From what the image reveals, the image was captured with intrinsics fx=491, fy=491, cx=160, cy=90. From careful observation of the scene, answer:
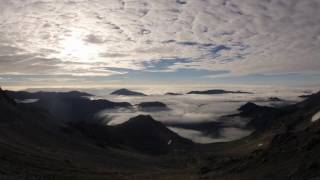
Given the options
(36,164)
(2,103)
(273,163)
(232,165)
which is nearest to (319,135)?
(273,163)

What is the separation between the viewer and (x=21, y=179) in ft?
185

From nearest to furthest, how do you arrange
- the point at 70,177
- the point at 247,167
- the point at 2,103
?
the point at 247,167 → the point at 70,177 → the point at 2,103

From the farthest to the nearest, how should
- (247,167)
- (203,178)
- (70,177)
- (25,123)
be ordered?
(25,123)
(70,177)
(203,178)
(247,167)

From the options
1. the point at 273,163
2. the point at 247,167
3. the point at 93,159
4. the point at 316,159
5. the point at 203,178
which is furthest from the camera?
the point at 93,159

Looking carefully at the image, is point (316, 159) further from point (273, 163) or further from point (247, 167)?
point (247, 167)

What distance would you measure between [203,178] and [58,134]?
118843 mm

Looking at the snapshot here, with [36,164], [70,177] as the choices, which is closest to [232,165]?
[70,177]

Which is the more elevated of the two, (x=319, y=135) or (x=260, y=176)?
(x=319, y=135)

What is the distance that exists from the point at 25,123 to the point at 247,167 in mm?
125599

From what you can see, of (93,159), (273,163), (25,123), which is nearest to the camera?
(273,163)

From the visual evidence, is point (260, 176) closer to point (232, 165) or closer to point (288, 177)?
point (288, 177)

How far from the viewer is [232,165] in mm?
70875

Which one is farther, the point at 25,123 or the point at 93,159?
the point at 25,123

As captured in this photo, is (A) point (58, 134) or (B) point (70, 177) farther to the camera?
(A) point (58, 134)
